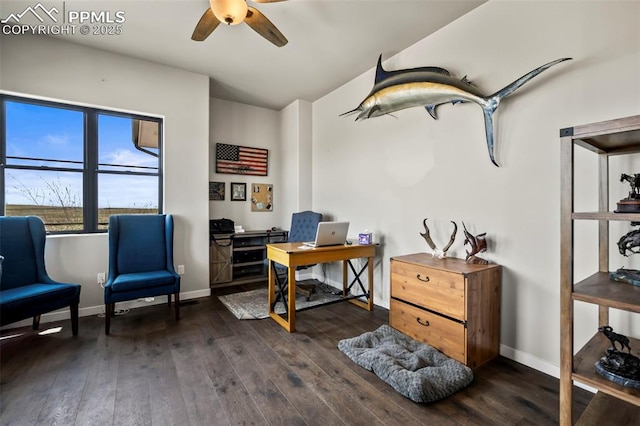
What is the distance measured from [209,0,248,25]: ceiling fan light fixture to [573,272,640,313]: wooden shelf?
2.61 metres

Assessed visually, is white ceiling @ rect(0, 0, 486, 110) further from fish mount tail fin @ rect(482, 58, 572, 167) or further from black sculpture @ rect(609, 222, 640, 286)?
black sculpture @ rect(609, 222, 640, 286)

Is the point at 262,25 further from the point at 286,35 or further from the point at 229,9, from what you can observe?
the point at 286,35

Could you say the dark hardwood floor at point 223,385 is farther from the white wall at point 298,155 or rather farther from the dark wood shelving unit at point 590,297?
the white wall at point 298,155

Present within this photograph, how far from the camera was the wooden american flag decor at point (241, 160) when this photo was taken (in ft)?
15.2

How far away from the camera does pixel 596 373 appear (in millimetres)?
1327

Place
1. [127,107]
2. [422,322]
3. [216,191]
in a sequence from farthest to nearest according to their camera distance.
Result: [216,191]
[127,107]
[422,322]

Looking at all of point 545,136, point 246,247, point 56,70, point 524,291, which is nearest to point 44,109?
point 56,70

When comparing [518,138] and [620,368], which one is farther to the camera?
[518,138]

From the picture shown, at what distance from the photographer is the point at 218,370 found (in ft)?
6.93

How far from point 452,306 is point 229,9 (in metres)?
2.68

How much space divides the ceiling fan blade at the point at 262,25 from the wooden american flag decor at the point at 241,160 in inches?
100

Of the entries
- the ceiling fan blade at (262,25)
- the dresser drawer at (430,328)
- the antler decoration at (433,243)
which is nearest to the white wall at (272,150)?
the ceiling fan blade at (262,25)

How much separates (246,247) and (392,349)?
9.51 ft

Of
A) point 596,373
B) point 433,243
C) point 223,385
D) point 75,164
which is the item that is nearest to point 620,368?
point 596,373
